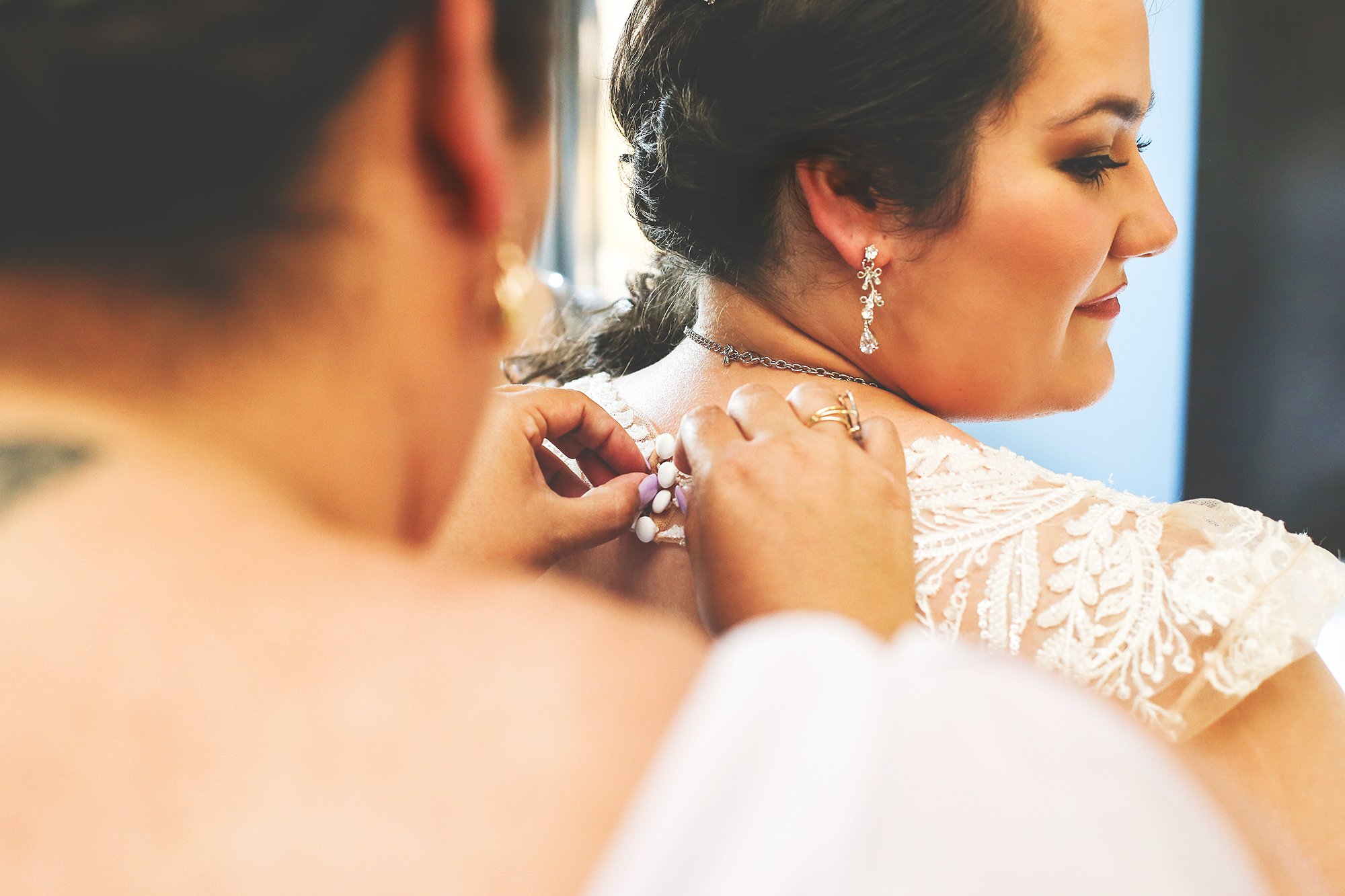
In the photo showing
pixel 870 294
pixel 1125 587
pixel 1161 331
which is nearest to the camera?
pixel 1125 587

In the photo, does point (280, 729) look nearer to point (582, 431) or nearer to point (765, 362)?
point (582, 431)

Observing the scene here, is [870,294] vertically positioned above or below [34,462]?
below

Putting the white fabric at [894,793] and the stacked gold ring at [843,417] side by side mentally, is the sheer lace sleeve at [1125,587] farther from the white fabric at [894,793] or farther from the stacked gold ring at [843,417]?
the white fabric at [894,793]

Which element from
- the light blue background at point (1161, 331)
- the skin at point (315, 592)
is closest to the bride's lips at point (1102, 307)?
the skin at point (315, 592)

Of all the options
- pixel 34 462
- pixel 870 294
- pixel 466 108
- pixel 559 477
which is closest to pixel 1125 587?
pixel 870 294

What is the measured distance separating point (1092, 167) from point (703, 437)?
604 millimetres

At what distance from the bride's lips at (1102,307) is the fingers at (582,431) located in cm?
61

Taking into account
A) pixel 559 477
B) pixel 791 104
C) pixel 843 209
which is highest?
pixel 791 104

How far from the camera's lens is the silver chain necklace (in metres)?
1.17

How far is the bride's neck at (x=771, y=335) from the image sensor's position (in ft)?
3.92

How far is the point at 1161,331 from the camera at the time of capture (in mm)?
2895

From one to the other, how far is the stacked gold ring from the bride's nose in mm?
503

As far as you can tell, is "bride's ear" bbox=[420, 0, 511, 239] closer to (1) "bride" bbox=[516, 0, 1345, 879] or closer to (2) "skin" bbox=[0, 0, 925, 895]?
(2) "skin" bbox=[0, 0, 925, 895]

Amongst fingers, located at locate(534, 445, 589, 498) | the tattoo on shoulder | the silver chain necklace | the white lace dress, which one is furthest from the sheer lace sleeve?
the tattoo on shoulder
